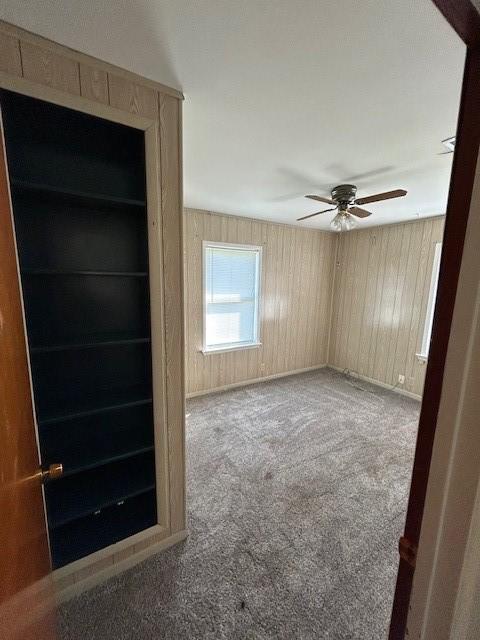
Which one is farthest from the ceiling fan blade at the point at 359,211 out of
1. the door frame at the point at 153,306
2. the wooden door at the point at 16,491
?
the wooden door at the point at 16,491

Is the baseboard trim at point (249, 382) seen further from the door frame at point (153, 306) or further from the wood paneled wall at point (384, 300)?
the door frame at point (153, 306)

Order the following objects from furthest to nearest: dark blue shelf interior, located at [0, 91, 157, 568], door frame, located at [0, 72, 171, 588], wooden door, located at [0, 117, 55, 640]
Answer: dark blue shelf interior, located at [0, 91, 157, 568]
door frame, located at [0, 72, 171, 588]
wooden door, located at [0, 117, 55, 640]

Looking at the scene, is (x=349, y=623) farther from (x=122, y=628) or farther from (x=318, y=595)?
(x=122, y=628)

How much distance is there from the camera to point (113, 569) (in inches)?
54.8

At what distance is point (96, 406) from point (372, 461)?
2.32 m

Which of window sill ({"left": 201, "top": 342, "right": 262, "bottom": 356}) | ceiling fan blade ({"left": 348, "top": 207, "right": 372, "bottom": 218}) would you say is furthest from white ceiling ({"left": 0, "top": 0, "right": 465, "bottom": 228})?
window sill ({"left": 201, "top": 342, "right": 262, "bottom": 356})

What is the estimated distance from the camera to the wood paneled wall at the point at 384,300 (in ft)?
11.7

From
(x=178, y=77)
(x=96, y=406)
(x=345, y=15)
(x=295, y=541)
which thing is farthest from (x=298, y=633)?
(x=178, y=77)

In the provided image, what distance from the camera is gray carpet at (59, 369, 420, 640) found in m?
1.21

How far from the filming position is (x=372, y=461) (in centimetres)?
235

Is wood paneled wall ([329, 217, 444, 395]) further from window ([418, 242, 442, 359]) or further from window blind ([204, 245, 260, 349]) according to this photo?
window blind ([204, 245, 260, 349])

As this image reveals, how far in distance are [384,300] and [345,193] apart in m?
2.21

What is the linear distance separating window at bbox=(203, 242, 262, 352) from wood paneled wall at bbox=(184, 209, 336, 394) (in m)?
0.10

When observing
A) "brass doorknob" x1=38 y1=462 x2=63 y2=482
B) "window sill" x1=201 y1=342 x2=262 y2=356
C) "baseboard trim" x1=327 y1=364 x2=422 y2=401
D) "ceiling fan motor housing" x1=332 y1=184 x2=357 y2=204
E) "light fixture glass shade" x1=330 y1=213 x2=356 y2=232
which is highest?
"ceiling fan motor housing" x1=332 y1=184 x2=357 y2=204
